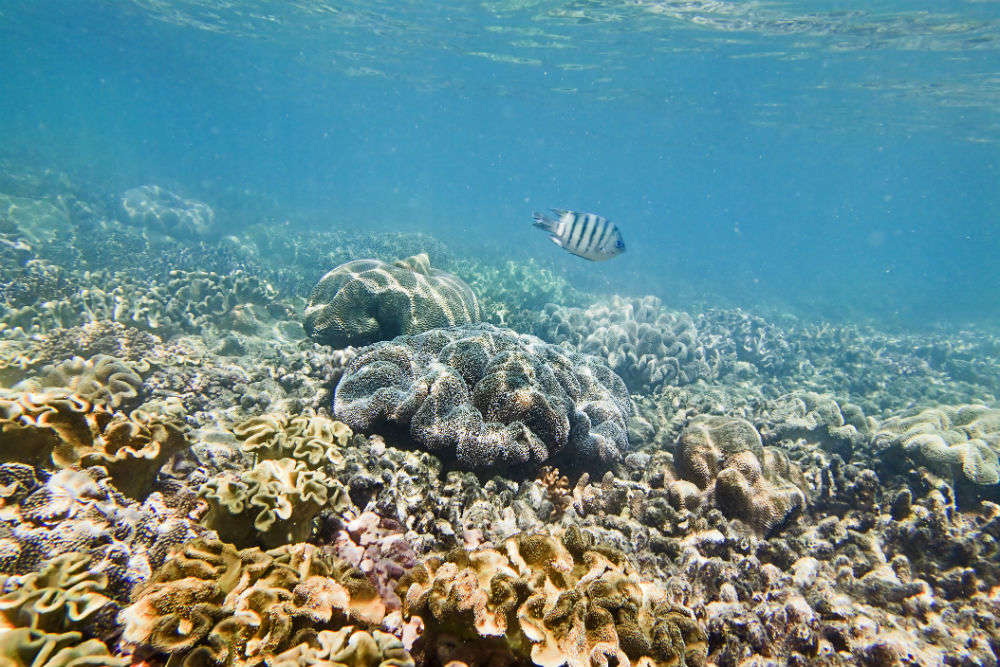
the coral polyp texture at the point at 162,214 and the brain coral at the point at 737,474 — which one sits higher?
the brain coral at the point at 737,474

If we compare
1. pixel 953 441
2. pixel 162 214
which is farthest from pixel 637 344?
pixel 162 214

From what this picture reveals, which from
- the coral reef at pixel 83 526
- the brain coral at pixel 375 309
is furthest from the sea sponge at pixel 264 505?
the brain coral at pixel 375 309

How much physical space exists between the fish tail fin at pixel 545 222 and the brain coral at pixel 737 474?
326cm

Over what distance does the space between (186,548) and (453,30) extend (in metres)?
35.0

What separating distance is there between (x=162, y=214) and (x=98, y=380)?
2177 centimetres

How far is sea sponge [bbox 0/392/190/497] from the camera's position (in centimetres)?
263

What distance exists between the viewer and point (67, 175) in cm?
2767

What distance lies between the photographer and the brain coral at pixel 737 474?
4109 millimetres

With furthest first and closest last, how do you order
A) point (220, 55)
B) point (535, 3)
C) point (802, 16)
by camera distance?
point (220, 55) < point (535, 3) < point (802, 16)

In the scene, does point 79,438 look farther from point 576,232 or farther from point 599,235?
point 599,235

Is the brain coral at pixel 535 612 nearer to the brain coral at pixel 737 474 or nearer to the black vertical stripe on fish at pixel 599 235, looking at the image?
the brain coral at pixel 737 474

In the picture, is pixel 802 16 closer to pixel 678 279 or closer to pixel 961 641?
pixel 678 279

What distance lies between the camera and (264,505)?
8.21 ft

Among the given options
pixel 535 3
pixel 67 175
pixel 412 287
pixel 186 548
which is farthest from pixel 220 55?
pixel 186 548
